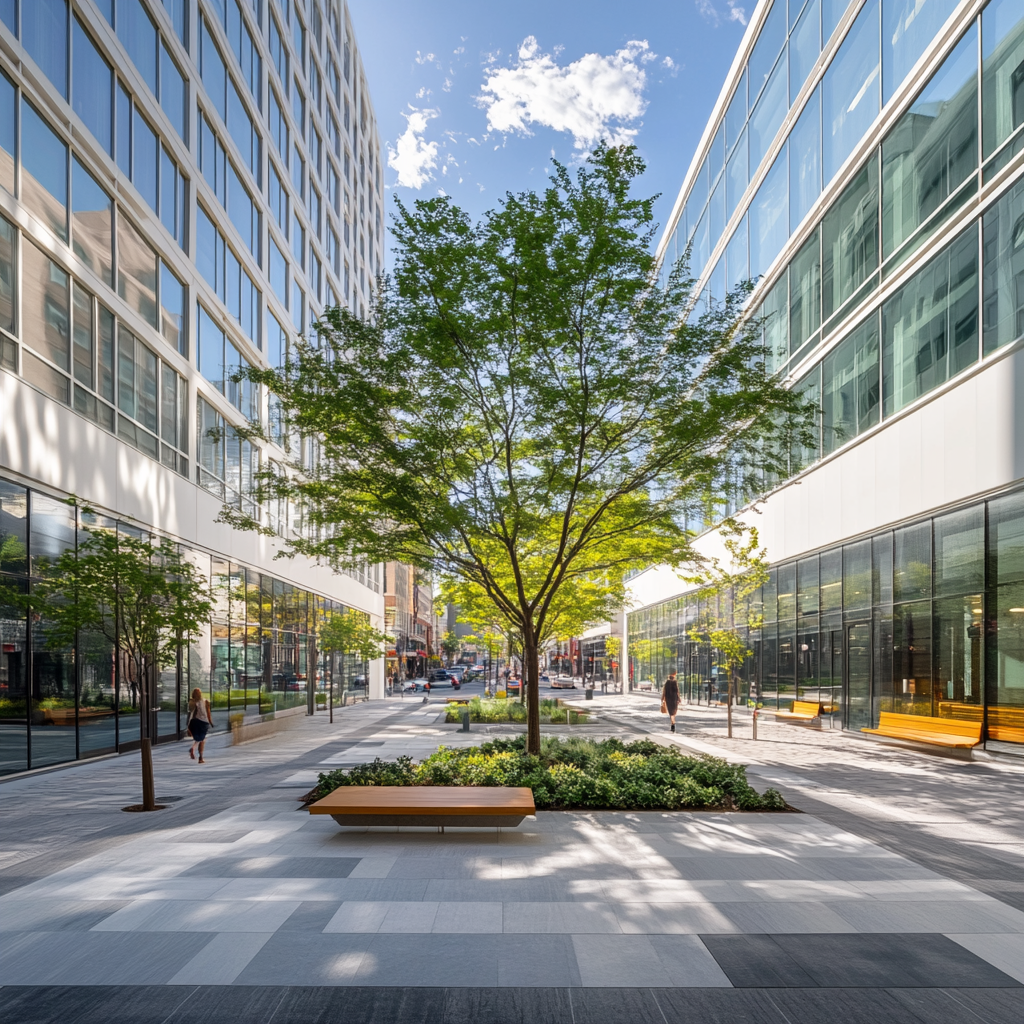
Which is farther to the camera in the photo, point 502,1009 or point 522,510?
point 522,510

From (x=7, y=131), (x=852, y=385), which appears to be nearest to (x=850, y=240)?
(x=852, y=385)

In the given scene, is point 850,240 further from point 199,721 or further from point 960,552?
point 199,721

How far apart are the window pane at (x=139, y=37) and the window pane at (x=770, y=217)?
62.2 feet

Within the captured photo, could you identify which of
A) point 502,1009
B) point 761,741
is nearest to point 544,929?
point 502,1009

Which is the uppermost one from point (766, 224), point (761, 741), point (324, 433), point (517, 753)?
point (766, 224)

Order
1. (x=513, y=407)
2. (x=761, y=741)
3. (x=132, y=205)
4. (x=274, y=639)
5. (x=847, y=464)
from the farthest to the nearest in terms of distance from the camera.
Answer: (x=274, y=639)
(x=847, y=464)
(x=761, y=741)
(x=132, y=205)
(x=513, y=407)

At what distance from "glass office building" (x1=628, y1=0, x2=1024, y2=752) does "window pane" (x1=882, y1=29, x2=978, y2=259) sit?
0.05 meters

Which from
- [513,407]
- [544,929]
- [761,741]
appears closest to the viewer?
[544,929]

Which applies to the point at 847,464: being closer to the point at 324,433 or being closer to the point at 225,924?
the point at 324,433

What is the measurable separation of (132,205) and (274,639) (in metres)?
17.6

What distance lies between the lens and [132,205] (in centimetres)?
2177

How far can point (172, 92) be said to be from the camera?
24391mm

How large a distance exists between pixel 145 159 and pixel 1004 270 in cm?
2013

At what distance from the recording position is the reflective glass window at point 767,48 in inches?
1256
